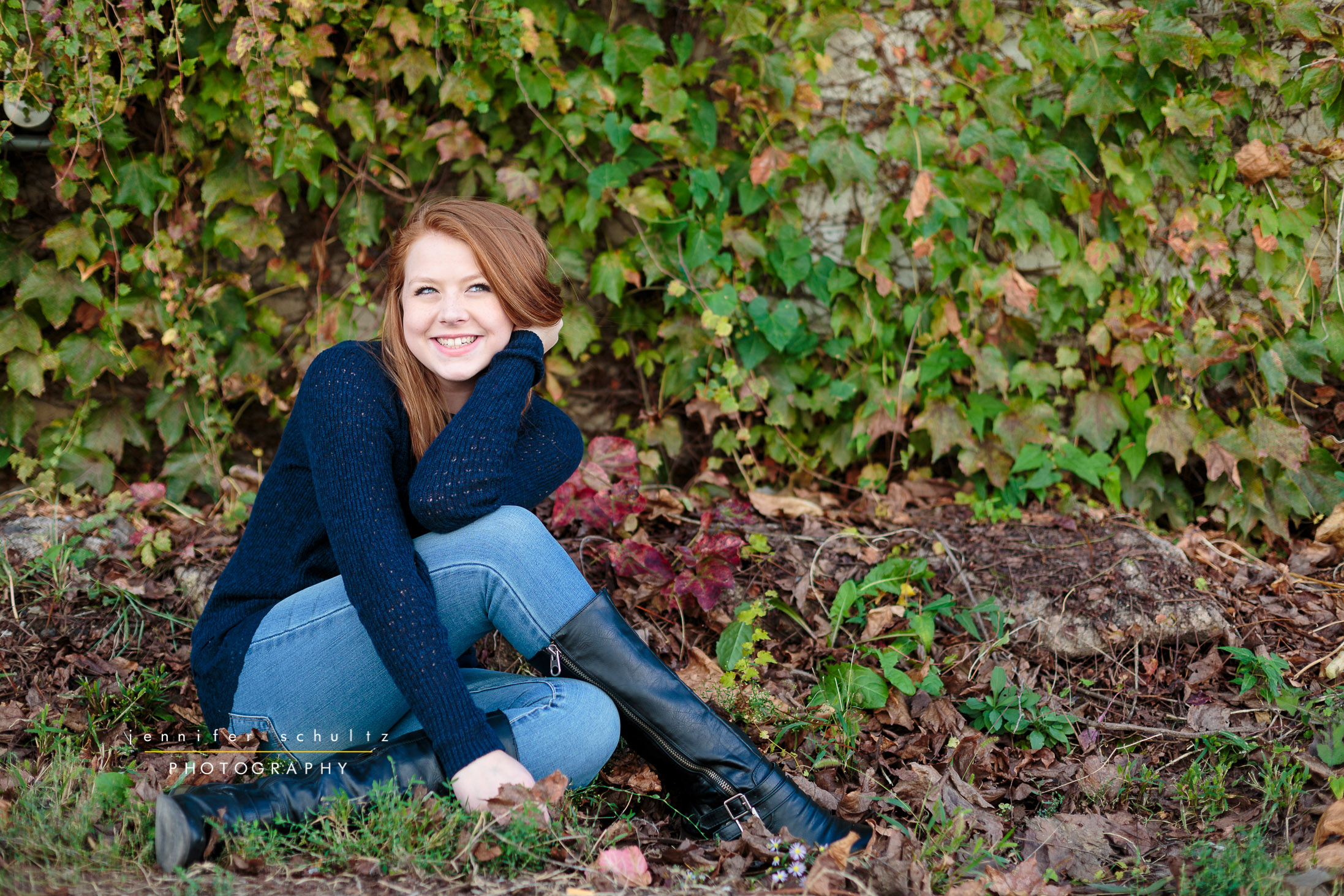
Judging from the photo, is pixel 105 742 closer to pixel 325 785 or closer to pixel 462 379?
pixel 325 785

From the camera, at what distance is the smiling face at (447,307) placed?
172 cm

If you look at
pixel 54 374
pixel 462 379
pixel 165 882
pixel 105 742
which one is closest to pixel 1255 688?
pixel 462 379

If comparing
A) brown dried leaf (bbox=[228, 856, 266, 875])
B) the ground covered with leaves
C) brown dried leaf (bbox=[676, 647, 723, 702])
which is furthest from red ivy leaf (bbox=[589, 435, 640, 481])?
brown dried leaf (bbox=[228, 856, 266, 875])

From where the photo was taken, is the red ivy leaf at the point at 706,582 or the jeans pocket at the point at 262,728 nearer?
the jeans pocket at the point at 262,728

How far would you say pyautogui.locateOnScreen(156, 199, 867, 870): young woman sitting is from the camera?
1.47 m

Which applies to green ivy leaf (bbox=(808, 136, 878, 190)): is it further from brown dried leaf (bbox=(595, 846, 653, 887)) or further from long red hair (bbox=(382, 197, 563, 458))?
brown dried leaf (bbox=(595, 846, 653, 887))

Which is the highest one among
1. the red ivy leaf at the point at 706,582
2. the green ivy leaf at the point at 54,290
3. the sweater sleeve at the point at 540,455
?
the green ivy leaf at the point at 54,290

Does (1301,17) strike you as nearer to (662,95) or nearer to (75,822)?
(662,95)

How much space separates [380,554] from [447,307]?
18.6 inches

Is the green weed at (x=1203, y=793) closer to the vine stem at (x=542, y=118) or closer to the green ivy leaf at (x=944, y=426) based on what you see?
the green ivy leaf at (x=944, y=426)

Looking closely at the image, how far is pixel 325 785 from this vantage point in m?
1.45

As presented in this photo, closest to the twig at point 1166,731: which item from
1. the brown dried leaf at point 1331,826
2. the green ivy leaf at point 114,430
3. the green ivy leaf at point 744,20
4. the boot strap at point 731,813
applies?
the brown dried leaf at point 1331,826

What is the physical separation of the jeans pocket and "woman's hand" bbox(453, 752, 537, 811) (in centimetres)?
39

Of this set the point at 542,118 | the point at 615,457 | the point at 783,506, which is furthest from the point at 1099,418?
the point at 542,118
